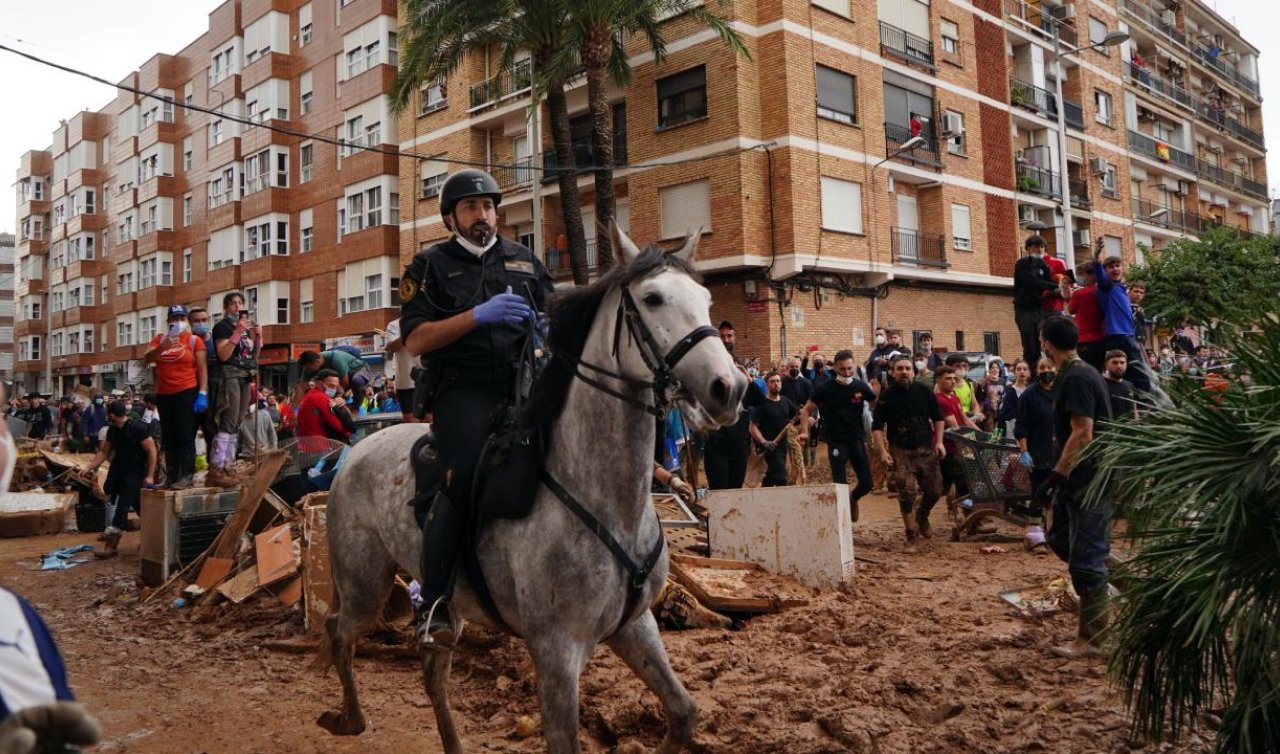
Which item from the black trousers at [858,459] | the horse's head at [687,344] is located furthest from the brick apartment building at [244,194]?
the horse's head at [687,344]

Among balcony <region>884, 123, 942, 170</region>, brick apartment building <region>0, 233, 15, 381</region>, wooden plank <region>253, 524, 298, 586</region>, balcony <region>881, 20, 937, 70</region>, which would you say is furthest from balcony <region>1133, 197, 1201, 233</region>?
brick apartment building <region>0, 233, 15, 381</region>

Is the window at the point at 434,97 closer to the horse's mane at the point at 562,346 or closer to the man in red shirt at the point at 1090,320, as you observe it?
the man in red shirt at the point at 1090,320

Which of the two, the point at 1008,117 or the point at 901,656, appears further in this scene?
the point at 1008,117

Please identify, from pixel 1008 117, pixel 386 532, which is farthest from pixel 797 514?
pixel 1008 117

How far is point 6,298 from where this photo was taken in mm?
92938

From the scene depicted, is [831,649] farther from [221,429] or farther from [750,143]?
[750,143]

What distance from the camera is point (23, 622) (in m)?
1.77

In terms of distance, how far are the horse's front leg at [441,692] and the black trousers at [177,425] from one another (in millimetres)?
6543

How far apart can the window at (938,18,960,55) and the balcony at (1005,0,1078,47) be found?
436 cm

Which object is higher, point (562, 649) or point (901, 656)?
point (562, 649)

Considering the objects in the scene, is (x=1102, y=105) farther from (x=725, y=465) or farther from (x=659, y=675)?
(x=659, y=675)

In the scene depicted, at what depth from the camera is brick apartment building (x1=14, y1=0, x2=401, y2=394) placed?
37.1 m

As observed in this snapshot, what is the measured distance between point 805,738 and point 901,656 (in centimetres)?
154

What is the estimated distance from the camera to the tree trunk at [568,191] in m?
20.1
